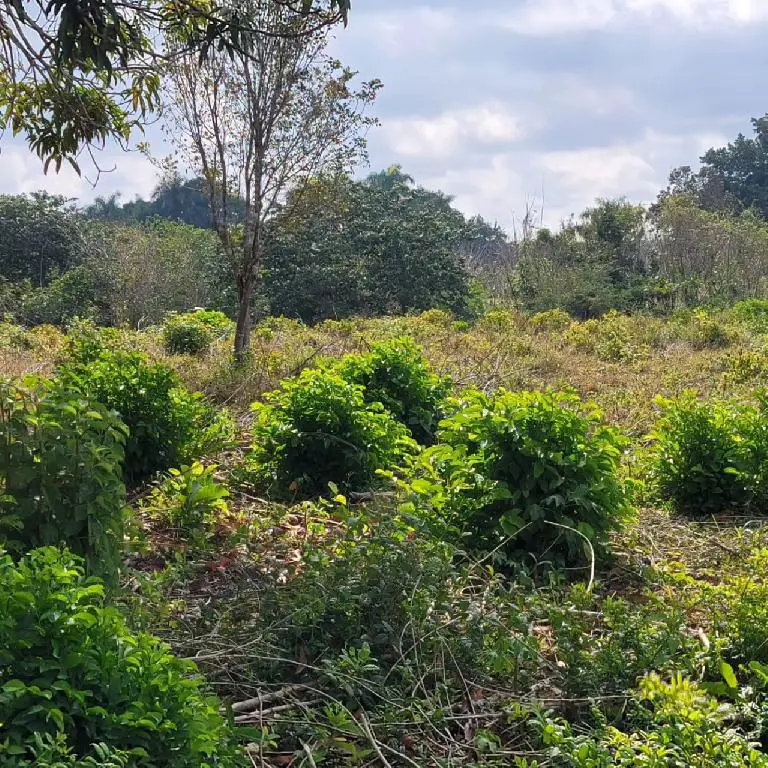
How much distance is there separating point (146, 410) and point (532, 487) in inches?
99.3

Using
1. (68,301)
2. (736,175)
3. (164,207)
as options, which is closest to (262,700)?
(68,301)

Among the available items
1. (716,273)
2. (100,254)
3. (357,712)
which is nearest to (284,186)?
(357,712)

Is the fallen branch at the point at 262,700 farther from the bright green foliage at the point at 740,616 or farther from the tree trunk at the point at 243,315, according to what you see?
the tree trunk at the point at 243,315

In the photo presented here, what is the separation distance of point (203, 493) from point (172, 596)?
99 centimetres

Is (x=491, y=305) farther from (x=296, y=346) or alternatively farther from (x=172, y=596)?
(x=172, y=596)

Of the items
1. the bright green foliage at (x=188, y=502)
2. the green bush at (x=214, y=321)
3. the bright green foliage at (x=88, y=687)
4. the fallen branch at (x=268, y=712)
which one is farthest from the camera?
the green bush at (x=214, y=321)

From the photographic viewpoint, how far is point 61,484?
111 inches

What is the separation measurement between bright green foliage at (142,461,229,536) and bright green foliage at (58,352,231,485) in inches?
21.2

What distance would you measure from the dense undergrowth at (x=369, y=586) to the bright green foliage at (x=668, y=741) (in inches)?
0.5

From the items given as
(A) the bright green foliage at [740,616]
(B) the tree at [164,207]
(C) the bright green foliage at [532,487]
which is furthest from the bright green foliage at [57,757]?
(B) the tree at [164,207]

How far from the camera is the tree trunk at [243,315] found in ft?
29.7

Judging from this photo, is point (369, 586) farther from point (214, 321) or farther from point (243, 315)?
point (214, 321)

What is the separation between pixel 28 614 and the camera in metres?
1.84

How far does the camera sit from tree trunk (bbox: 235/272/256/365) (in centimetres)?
905
